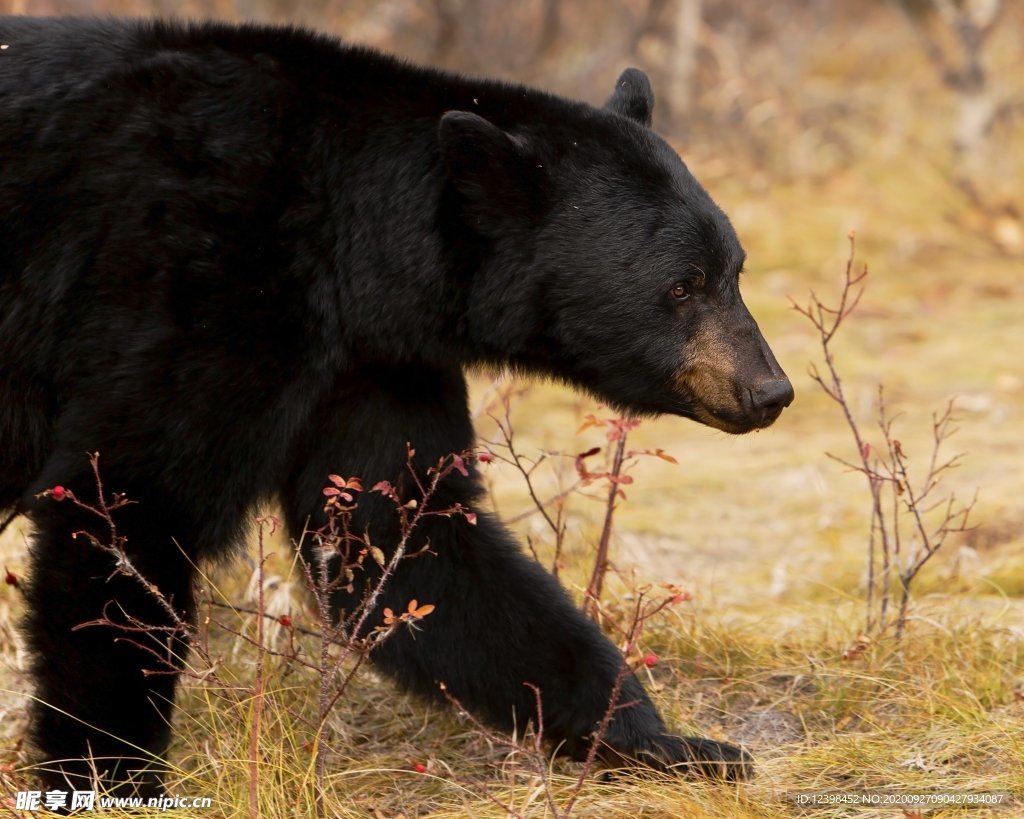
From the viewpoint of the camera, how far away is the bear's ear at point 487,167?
11.7ft

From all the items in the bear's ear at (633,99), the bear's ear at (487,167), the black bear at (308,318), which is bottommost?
the black bear at (308,318)

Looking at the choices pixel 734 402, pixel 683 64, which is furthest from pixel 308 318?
pixel 683 64

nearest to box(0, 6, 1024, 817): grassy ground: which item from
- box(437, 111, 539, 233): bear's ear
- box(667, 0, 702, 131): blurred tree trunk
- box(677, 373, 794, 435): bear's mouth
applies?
box(677, 373, 794, 435): bear's mouth

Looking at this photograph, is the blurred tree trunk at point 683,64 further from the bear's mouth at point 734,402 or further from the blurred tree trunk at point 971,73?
the bear's mouth at point 734,402

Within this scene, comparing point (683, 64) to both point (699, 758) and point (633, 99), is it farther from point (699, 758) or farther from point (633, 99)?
point (699, 758)

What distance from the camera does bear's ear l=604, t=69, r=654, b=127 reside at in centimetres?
409

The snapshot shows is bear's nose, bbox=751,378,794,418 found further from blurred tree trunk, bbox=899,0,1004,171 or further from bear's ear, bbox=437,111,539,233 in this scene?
blurred tree trunk, bbox=899,0,1004,171

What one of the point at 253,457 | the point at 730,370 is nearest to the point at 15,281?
the point at 253,457

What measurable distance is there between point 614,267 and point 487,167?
43 cm

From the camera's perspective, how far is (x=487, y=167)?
3623 millimetres

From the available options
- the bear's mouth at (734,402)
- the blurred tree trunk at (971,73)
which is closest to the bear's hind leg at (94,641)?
the bear's mouth at (734,402)

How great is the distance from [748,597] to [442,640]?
6.40 feet

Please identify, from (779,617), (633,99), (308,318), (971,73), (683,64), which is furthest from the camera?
(683,64)

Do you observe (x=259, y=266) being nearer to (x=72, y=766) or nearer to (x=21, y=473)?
(x=21, y=473)
